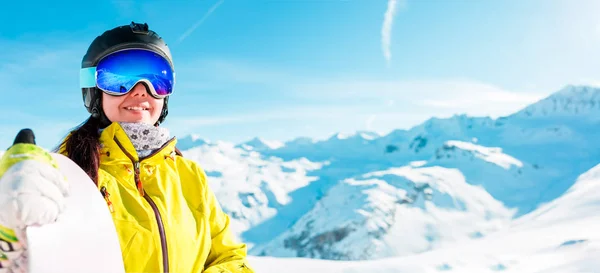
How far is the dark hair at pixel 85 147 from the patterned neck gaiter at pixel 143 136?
0.53 feet

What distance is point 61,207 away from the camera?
1.52 metres

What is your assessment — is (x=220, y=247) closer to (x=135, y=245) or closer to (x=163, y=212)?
(x=163, y=212)

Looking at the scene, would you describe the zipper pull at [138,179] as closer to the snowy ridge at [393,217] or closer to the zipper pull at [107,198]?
the zipper pull at [107,198]

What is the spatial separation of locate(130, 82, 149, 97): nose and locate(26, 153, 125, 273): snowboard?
2.54 feet

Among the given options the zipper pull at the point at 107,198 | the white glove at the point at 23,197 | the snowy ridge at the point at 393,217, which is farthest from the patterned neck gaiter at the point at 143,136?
the snowy ridge at the point at 393,217

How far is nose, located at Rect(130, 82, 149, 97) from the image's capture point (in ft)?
8.39

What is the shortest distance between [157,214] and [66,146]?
59 cm

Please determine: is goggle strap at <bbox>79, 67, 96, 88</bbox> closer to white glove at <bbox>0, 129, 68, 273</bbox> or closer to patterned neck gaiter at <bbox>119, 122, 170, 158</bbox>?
patterned neck gaiter at <bbox>119, 122, 170, 158</bbox>

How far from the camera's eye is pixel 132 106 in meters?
2.54

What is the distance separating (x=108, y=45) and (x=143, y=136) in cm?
62

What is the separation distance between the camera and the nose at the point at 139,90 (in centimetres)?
256

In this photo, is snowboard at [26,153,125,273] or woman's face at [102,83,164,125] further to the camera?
woman's face at [102,83,164,125]

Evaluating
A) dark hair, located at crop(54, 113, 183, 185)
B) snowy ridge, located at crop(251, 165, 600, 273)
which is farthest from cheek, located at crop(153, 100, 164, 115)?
snowy ridge, located at crop(251, 165, 600, 273)

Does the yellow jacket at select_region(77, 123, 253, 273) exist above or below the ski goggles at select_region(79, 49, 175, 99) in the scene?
below
